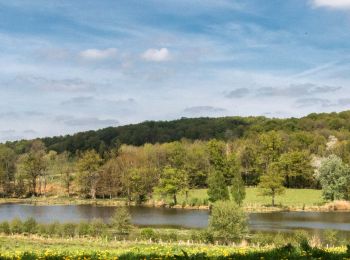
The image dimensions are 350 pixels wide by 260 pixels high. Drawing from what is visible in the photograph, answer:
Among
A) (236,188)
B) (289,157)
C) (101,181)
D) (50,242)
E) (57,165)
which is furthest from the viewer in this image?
(57,165)

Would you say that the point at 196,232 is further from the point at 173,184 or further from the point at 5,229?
the point at 173,184

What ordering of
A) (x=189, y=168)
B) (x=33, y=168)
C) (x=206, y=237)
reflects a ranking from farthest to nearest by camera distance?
(x=33, y=168), (x=189, y=168), (x=206, y=237)

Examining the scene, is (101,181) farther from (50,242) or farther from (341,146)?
(50,242)

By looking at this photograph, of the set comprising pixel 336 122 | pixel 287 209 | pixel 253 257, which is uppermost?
pixel 336 122

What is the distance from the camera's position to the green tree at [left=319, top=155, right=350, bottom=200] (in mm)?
88812

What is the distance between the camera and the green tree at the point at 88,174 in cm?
11975

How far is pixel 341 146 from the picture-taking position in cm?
12188

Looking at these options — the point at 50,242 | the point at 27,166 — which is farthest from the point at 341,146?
the point at 50,242

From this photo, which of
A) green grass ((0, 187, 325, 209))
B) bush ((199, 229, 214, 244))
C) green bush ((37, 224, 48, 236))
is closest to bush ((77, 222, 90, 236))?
green bush ((37, 224, 48, 236))

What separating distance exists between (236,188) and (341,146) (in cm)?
5031

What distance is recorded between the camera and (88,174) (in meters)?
120

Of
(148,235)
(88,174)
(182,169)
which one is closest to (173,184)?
(182,169)

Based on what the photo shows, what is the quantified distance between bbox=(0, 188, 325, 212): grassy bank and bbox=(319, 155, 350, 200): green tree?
2397 mm

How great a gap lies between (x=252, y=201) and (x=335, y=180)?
52.8 feet
